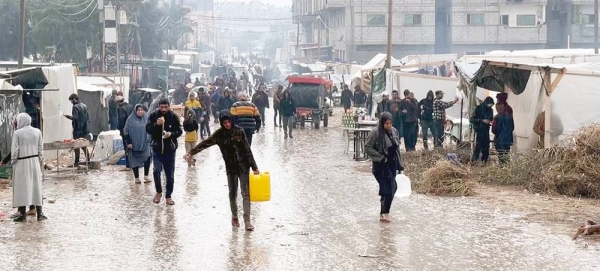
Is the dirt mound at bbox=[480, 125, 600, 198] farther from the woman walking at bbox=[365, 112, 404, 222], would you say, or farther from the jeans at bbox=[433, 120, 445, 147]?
the jeans at bbox=[433, 120, 445, 147]

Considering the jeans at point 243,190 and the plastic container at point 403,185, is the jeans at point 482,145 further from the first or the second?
the jeans at point 243,190

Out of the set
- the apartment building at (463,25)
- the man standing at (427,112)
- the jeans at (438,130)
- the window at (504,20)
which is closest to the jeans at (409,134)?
the man standing at (427,112)

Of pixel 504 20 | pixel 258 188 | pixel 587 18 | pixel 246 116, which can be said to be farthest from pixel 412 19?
pixel 258 188

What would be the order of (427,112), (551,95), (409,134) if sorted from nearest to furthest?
(551,95)
(409,134)
(427,112)

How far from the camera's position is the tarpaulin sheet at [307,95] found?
3191 centimetres

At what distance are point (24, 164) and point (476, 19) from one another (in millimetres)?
60473

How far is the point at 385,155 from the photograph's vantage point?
1262 cm

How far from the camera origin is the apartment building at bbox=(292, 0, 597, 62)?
69875 mm

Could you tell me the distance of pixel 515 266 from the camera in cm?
992

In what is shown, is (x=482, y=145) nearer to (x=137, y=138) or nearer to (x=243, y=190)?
(x=137, y=138)

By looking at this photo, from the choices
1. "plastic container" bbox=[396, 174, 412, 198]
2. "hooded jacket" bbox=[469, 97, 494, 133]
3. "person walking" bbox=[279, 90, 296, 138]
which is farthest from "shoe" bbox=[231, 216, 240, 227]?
"person walking" bbox=[279, 90, 296, 138]

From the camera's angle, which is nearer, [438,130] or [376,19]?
[438,130]

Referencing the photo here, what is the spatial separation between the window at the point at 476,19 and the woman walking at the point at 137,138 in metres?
56.0

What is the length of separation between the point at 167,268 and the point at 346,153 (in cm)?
1334
